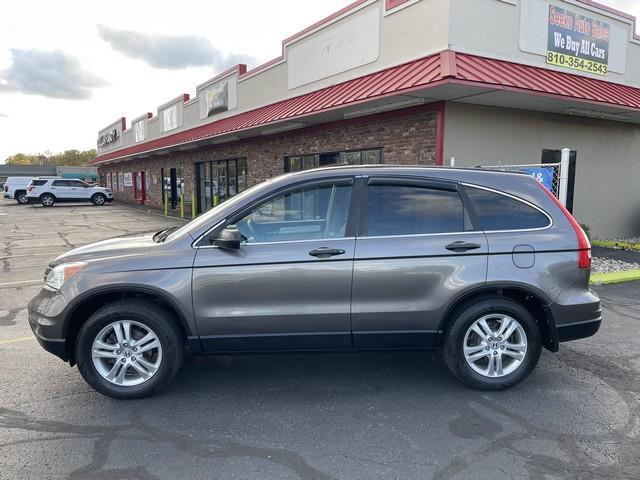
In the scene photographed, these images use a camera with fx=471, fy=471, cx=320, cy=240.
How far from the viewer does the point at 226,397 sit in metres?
3.78

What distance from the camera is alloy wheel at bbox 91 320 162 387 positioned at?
369 centimetres

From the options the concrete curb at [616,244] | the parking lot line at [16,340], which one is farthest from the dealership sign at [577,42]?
the parking lot line at [16,340]

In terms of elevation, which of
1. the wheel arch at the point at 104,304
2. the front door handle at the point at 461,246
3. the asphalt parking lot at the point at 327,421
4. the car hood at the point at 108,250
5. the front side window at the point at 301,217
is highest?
the front side window at the point at 301,217

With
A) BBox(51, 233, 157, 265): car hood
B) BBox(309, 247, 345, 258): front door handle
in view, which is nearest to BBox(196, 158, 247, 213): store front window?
BBox(51, 233, 157, 265): car hood

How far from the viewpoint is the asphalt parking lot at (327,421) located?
9.40 feet

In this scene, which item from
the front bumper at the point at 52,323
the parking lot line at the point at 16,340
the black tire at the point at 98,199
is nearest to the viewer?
the front bumper at the point at 52,323

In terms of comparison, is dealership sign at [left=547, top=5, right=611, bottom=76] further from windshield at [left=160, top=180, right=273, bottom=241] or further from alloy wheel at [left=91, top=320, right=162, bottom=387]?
alloy wheel at [left=91, top=320, right=162, bottom=387]

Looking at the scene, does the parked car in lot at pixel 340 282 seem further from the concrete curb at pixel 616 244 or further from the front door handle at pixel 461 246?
the concrete curb at pixel 616 244

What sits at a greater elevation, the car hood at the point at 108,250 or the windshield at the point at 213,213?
the windshield at the point at 213,213

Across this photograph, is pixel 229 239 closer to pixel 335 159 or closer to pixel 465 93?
pixel 465 93

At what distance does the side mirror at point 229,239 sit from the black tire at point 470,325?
6.04 feet

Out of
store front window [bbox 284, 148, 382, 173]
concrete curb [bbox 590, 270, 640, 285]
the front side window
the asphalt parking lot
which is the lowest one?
the asphalt parking lot

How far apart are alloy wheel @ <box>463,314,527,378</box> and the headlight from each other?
3146mm

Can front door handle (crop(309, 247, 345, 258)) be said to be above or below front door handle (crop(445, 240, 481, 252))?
below
